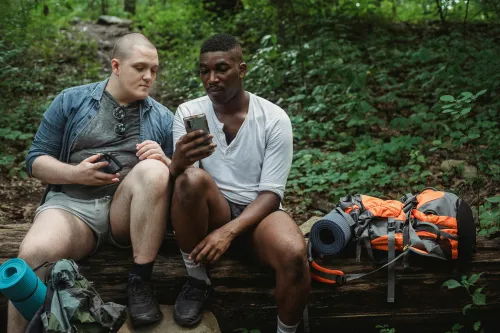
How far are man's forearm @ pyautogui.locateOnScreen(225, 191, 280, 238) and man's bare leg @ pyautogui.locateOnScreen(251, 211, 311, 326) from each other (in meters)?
0.09

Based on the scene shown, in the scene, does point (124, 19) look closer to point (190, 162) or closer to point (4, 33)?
point (4, 33)

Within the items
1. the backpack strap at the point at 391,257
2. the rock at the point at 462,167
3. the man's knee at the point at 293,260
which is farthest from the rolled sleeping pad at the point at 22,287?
the rock at the point at 462,167

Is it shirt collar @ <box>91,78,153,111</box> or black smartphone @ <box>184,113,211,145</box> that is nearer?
black smartphone @ <box>184,113,211,145</box>

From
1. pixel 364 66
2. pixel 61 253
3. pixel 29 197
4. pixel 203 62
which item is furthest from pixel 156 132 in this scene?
pixel 364 66

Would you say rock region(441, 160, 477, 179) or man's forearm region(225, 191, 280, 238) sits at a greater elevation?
man's forearm region(225, 191, 280, 238)

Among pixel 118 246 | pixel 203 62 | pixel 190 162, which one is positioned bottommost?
pixel 118 246

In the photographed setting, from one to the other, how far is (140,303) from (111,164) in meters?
0.93

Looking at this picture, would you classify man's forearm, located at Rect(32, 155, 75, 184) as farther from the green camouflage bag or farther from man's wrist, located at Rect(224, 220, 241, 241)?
man's wrist, located at Rect(224, 220, 241, 241)

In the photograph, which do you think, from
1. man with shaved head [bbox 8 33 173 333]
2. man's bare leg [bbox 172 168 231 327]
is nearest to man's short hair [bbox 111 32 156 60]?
man with shaved head [bbox 8 33 173 333]

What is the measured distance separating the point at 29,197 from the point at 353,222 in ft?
14.3

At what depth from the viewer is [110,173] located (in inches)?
134

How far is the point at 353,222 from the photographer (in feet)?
11.2

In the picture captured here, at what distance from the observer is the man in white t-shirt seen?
3117 mm

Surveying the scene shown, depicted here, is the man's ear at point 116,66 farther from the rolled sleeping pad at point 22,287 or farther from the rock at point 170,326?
the rock at point 170,326
